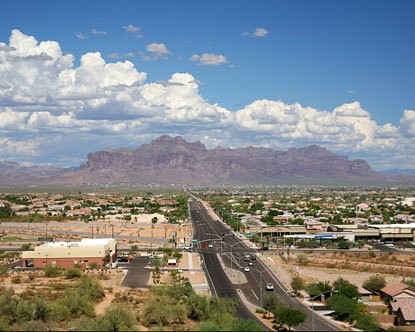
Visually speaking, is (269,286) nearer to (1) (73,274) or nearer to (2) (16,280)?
(1) (73,274)

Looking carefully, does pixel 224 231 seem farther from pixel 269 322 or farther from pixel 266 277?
pixel 269 322

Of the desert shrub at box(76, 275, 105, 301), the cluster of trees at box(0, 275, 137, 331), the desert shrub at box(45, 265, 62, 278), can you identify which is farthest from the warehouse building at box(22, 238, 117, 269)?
the cluster of trees at box(0, 275, 137, 331)

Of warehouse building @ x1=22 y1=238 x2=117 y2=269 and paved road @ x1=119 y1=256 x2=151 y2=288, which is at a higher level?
warehouse building @ x1=22 y1=238 x2=117 y2=269

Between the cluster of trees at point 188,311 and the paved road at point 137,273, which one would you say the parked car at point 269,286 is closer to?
the cluster of trees at point 188,311

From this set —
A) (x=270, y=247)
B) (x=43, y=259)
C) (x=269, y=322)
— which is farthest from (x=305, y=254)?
(x=269, y=322)

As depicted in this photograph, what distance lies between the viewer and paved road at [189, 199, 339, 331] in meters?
57.5

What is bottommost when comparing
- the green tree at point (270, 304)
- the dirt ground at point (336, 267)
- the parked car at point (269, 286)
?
the dirt ground at point (336, 267)

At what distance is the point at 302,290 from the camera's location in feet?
231

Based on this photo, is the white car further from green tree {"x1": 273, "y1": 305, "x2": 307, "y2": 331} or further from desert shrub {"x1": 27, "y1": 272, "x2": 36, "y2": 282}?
desert shrub {"x1": 27, "y1": 272, "x2": 36, "y2": 282}

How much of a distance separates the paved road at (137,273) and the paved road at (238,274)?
8171 millimetres

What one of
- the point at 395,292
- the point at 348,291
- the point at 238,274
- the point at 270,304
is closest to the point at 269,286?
the point at 238,274

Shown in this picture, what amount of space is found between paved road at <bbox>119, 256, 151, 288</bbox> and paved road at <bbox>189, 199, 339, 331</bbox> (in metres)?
8.17

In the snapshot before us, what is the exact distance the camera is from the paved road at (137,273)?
73.4 m

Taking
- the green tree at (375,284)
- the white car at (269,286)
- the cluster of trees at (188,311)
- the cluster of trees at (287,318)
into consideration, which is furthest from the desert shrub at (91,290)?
the green tree at (375,284)
